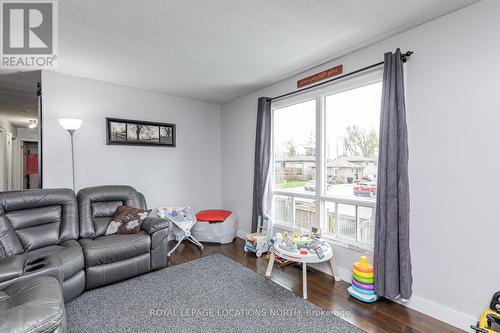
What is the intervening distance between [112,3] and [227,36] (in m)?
0.97

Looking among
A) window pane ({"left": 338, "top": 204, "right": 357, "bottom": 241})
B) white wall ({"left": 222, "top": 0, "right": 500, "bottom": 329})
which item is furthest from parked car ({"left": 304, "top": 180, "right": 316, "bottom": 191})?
white wall ({"left": 222, "top": 0, "right": 500, "bottom": 329})

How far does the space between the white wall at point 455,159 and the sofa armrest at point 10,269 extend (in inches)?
133

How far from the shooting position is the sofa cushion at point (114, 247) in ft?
8.27

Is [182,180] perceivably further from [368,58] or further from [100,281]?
[368,58]

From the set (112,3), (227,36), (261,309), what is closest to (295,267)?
(261,309)

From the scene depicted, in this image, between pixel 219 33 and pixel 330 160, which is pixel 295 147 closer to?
pixel 330 160

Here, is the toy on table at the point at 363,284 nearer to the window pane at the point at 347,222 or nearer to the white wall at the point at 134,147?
the window pane at the point at 347,222

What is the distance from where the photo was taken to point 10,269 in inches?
74.1

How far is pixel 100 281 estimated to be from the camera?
2562mm

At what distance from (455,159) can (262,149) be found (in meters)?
2.31

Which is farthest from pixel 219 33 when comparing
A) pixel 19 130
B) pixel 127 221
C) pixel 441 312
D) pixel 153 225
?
pixel 19 130

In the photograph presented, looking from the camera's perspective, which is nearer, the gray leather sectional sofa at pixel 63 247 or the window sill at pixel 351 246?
the gray leather sectional sofa at pixel 63 247

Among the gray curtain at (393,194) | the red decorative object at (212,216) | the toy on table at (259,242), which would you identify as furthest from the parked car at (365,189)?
the red decorative object at (212,216)

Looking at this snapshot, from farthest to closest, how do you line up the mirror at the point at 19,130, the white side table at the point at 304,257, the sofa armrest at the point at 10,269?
the mirror at the point at 19,130, the white side table at the point at 304,257, the sofa armrest at the point at 10,269
